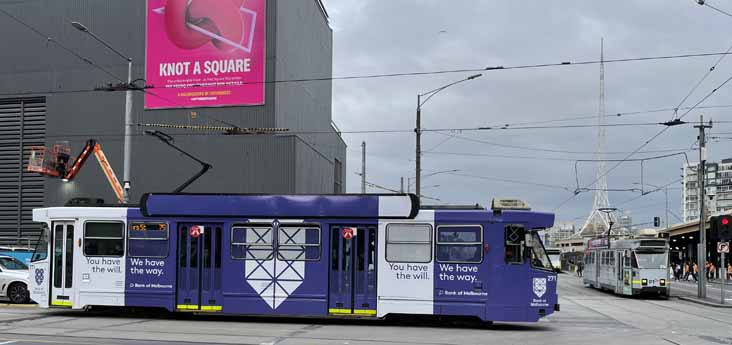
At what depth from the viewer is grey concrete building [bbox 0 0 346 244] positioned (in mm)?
37344

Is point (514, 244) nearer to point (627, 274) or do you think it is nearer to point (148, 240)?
point (148, 240)

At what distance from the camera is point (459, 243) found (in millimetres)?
16062

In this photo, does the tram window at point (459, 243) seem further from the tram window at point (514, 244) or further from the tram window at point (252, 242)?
the tram window at point (252, 242)

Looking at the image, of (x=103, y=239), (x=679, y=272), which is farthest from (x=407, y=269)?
(x=679, y=272)


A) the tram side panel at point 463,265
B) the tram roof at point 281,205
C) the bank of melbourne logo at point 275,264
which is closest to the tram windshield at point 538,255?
the tram side panel at point 463,265

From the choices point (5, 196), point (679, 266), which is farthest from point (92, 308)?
point (679, 266)

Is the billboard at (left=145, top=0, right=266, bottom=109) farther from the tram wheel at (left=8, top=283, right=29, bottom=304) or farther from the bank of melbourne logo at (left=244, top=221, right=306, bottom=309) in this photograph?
the bank of melbourne logo at (left=244, top=221, right=306, bottom=309)

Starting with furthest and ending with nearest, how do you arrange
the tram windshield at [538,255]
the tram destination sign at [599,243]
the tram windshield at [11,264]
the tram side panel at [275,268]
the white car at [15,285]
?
the tram destination sign at [599,243], the tram windshield at [11,264], the white car at [15,285], the tram side panel at [275,268], the tram windshield at [538,255]

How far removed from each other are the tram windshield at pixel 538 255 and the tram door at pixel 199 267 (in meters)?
7.11

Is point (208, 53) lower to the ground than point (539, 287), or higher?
higher

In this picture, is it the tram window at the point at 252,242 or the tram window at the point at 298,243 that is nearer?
the tram window at the point at 298,243

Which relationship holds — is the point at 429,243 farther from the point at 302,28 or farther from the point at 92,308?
the point at 302,28

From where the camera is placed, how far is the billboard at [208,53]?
36562mm

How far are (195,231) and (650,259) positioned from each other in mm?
21623
